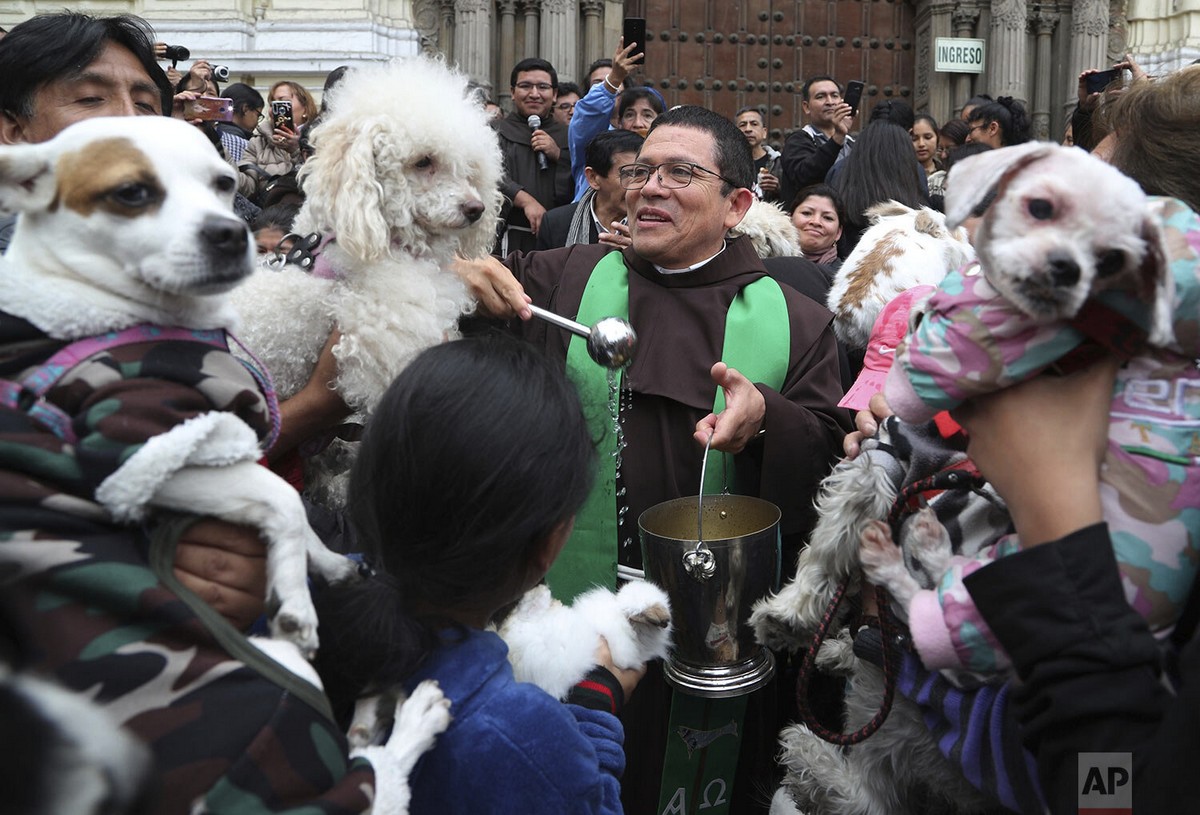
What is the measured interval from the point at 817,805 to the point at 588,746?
1163 mm

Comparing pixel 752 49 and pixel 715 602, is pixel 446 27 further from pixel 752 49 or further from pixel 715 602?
pixel 715 602

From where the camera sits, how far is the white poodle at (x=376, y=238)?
254cm

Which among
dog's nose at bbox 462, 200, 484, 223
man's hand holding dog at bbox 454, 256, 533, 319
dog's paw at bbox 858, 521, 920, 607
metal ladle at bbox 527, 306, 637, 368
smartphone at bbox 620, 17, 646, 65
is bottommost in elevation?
dog's paw at bbox 858, 521, 920, 607

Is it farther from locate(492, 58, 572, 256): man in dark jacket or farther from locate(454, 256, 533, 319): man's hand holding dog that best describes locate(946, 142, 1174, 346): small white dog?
locate(492, 58, 572, 256): man in dark jacket

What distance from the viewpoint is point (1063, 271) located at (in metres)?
1.32

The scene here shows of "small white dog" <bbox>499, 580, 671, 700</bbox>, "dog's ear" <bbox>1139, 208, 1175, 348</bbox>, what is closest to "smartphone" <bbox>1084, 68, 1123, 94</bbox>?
"dog's ear" <bbox>1139, 208, 1175, 348</bbox>

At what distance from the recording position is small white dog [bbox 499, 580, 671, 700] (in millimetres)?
1697

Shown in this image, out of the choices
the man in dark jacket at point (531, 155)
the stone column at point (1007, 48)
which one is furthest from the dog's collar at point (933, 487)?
the stone column at point (1007, 48)

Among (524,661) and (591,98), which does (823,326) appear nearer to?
(524,661)

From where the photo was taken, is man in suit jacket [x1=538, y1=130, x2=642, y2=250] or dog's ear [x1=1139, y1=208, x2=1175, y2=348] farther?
man in suit jacket [x1=538, y1=130, x2=642, y2=250]

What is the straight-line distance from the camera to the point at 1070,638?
1237mm

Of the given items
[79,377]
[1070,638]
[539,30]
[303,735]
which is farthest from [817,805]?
[539,30]

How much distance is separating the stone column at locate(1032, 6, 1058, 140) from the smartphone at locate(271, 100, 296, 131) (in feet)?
30.4

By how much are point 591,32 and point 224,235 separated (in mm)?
10595
